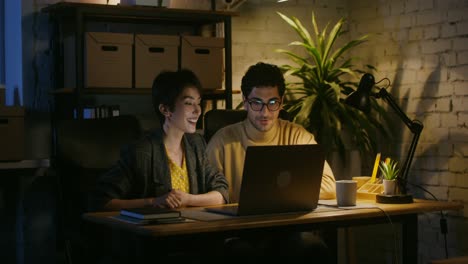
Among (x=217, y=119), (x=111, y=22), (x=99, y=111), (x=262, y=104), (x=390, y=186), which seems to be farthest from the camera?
(x=111, y=22)

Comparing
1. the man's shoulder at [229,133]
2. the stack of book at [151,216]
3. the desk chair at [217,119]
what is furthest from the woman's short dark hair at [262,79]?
the stack of book at [151,216]

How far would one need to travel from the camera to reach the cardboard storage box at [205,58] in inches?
174

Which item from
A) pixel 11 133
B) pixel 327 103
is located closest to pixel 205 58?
pixel 327 103

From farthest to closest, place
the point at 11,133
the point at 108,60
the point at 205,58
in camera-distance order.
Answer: the point at 205,58 < the point at 108,60 < the point at 11,133

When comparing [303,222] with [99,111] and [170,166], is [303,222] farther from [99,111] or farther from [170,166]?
[99,111]

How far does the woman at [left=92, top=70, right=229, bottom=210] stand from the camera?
113 inches

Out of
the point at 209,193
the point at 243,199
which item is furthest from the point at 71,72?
the point at 243,199

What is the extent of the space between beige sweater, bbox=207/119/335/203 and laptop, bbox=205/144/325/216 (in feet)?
1.46

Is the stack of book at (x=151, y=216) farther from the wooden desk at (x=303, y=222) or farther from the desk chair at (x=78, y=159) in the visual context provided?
the desk chair at (x=78, y=159)

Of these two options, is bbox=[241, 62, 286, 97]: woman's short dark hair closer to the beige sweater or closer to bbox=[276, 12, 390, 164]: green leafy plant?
the beige sweater

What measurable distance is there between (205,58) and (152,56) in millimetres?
328

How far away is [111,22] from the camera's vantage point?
4605mm

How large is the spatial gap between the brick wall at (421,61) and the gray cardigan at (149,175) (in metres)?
1.88

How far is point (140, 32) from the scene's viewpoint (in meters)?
4.67
